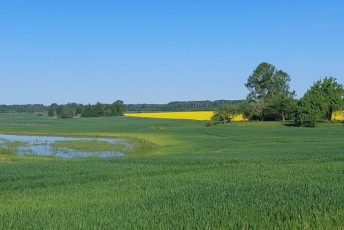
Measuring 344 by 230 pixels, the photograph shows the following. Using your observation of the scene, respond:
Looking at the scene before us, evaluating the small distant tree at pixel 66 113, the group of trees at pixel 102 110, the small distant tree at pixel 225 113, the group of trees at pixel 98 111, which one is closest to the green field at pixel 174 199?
Result: the small distant tree at pixel 225 113

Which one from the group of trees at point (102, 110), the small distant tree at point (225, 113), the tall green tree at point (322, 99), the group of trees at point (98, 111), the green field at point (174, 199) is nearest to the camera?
the green field at point (174, 199)

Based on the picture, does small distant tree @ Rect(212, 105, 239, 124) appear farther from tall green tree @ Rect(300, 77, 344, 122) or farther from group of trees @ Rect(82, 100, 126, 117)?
group of trees @ Rect(82, 100, 126, 117)

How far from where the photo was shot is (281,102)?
85.1 meters

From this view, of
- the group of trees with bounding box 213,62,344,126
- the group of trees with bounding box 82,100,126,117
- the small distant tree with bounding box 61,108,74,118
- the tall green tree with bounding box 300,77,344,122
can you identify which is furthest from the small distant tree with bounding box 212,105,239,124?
the small distant tree with bounding box 61,108,74,118

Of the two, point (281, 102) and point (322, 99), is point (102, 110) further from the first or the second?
point (322, 99)

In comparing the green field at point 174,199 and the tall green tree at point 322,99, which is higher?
the tall green tree at point 322,99

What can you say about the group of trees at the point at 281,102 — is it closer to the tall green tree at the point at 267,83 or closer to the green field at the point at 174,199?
the tall green tree at the point at 267,83

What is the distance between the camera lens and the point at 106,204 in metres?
11.9

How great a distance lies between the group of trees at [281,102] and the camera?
74500mm

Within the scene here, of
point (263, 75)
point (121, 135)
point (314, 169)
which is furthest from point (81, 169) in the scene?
point (263, 75)

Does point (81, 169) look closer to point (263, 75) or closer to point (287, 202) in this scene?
point (287, 202)

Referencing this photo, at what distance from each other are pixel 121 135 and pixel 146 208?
56.1 meters

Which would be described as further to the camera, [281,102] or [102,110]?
[102,110]

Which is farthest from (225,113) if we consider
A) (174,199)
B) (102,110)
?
(102,110)
